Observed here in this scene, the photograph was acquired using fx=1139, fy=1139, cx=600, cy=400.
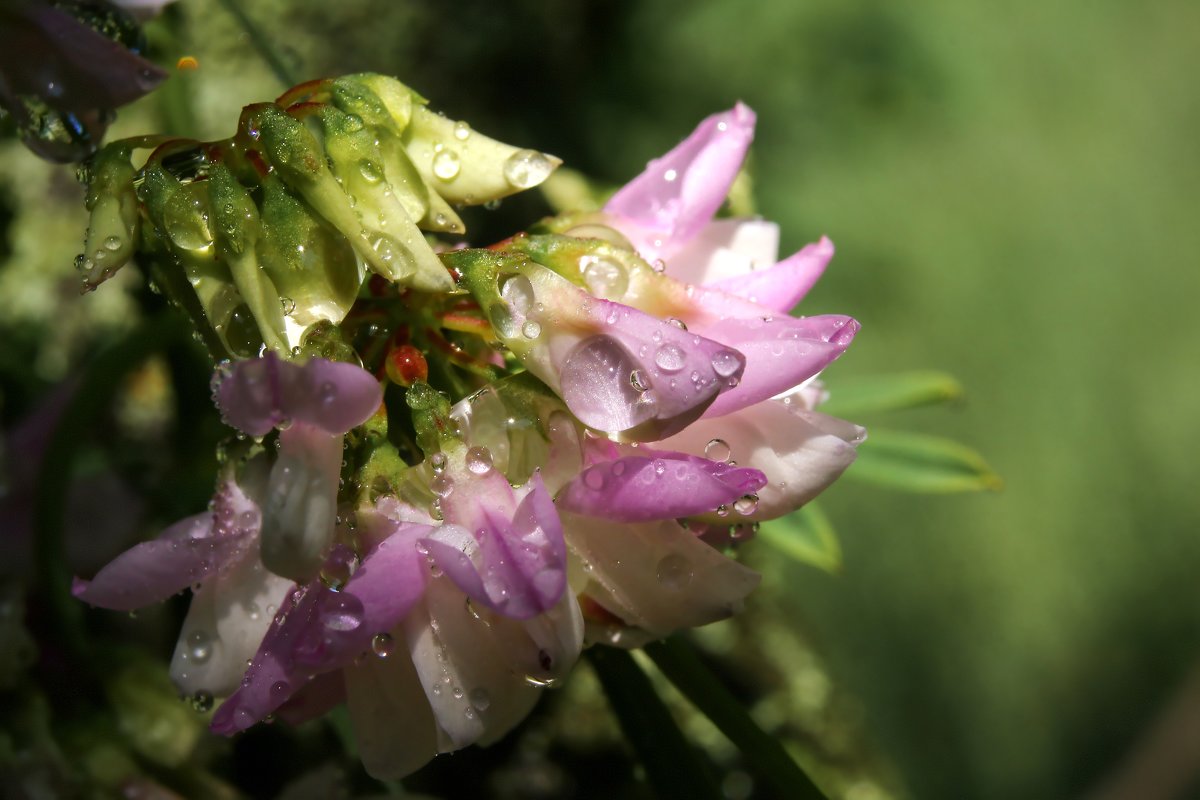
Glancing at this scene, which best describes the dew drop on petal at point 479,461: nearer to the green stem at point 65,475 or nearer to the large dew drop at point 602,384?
the large dew drop at point 602,384

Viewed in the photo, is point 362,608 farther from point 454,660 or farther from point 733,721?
point 733,721


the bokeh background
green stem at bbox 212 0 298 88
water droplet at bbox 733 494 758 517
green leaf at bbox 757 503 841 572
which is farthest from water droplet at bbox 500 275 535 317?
the bokeh background

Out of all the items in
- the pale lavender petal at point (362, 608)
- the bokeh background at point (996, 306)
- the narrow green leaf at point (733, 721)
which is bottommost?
the bokeh background at point (996, 306)

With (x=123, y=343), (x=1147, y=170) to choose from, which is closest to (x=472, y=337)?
(x=123, y=343)

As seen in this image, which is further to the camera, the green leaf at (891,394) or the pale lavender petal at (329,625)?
the green leaf at (891,394)

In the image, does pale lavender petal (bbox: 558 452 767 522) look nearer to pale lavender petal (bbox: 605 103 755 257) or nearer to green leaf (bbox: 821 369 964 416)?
pale lavender petal (bbox: 605 103 755 257)

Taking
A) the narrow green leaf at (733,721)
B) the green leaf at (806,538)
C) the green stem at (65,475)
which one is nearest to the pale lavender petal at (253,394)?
the narrow green leaf at (733,721)

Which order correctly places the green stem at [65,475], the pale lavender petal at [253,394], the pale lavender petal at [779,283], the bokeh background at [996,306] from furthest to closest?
the bokeh background at [996,306]
the green stem at [65,475]
the pale lavender petal at [779,283]
the pale lavender petal at [253,394]
